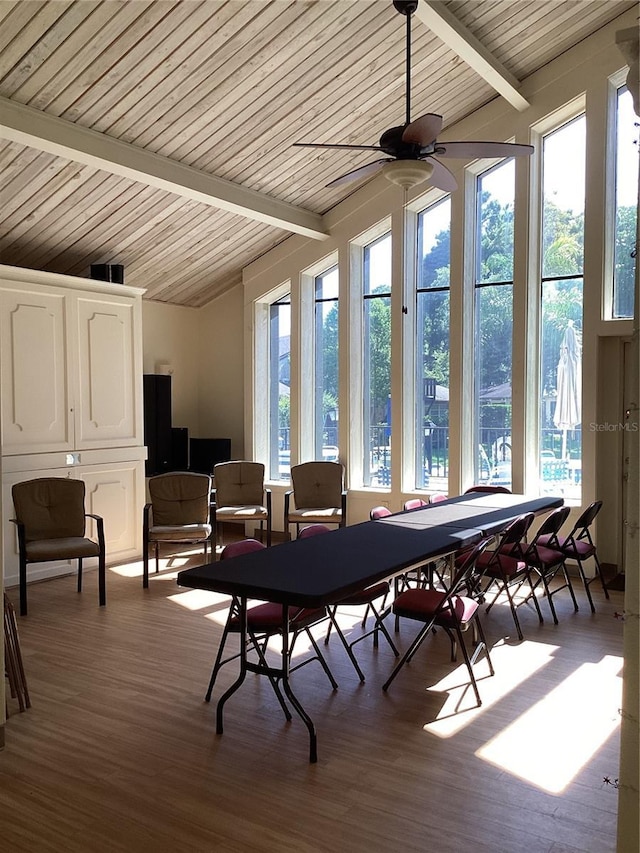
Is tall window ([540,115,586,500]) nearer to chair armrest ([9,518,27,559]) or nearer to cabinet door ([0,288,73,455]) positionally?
cabinet door ([0,288,73,455])

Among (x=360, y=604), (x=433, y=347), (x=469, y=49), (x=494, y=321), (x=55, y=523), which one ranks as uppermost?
(x=469, y=49)

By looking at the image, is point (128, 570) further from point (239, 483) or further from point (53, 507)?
point (239, 483)

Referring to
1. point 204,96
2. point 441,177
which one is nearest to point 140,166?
point 204,96

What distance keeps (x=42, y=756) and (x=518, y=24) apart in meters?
6.39

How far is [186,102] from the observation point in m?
5.99

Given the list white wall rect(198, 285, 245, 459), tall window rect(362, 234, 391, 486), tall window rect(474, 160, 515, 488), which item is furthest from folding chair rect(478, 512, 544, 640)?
white wall rect(198, 285, 245, 459)

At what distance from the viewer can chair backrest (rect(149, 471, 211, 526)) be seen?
25.2ft

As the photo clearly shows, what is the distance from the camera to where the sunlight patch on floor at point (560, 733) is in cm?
356

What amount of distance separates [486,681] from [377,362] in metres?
4.73

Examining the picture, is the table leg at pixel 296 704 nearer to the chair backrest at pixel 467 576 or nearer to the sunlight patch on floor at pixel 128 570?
the chair backrest at pixel 467 576

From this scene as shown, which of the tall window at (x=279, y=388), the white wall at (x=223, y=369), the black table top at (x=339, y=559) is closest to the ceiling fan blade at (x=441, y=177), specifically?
the black table top at (x=339, y=559)

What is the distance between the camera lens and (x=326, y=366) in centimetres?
928

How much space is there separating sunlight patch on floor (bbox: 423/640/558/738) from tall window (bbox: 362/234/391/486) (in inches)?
142

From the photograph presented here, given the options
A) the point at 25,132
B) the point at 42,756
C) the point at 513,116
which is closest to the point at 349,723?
the point at 42,756
